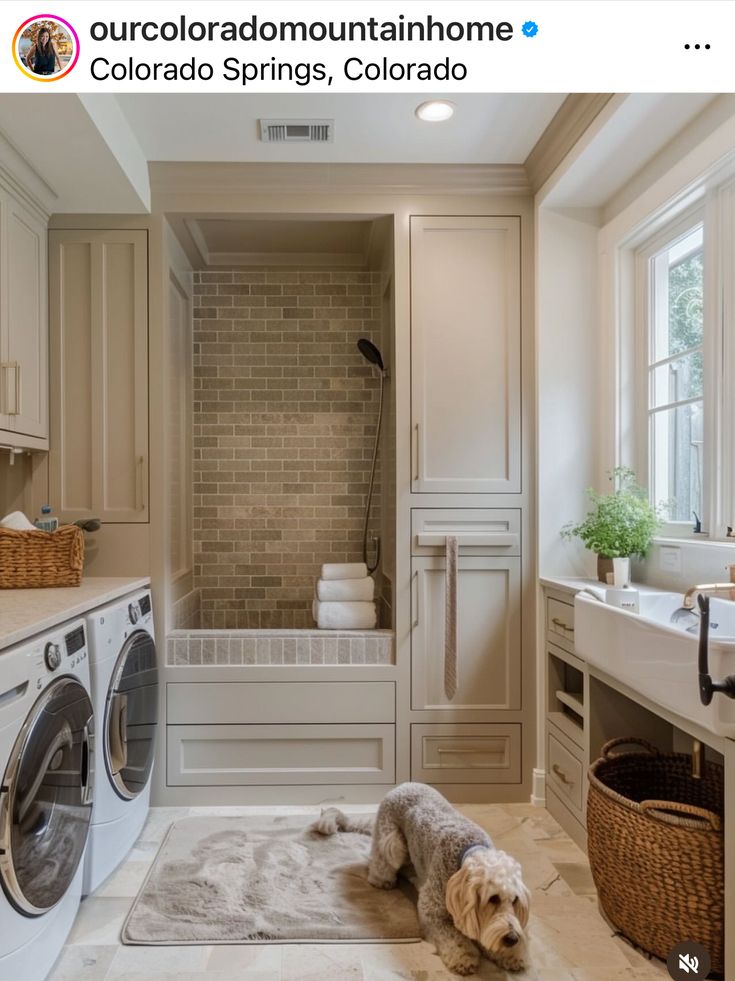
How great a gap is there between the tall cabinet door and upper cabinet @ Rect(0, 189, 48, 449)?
5.11ft

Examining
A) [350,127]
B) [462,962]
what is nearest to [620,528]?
[462,962]

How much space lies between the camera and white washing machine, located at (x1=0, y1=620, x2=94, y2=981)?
4.67ft

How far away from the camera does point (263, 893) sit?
2.06 metres

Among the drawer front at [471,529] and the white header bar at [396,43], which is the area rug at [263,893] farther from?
the white header bar at [396,43]

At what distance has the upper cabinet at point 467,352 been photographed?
9.16ft

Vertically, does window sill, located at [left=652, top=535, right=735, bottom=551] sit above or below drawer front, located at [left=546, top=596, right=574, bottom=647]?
above

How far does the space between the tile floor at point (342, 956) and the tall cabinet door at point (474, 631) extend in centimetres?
78

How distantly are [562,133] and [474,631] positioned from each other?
1.87 m

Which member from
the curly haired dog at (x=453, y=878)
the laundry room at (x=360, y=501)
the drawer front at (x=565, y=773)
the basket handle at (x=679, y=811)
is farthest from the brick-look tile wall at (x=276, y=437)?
the basket handle at (x=679, y=811)

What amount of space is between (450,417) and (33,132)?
5.60 feet

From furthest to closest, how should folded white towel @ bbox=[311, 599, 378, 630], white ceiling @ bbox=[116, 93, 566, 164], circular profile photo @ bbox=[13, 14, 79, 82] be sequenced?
folded white towel @ bbox=[311, 599, 378, 630] → white ceiling @ bbox=[116, 93, 566, 164] → circular profile photo @ bbox=[13, 14, 79, 82]

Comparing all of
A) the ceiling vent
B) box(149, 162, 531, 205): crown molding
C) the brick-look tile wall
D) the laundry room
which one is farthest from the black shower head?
the ceiling vent

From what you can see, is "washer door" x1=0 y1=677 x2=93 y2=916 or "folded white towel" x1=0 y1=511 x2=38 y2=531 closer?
"washer door" x1=0 y1=677 x2=93 y2=916

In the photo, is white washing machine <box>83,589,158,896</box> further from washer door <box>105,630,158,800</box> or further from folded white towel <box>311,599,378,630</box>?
folded white towel <box>311,599,378,630</box>
